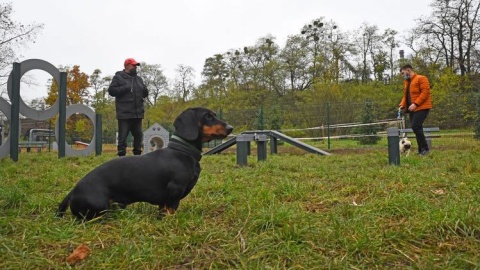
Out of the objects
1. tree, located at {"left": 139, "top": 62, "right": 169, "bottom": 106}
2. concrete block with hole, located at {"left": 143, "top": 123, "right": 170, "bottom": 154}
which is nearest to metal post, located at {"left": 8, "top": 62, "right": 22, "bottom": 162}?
concrete block with hole, located at {"left": 143, "top": 123, "right": 170, "bottom": 154}

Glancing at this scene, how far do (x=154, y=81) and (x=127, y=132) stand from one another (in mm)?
35778

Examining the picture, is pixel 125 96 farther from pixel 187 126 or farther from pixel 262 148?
pixel 187 126

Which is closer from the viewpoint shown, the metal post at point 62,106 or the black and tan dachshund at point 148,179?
the black and tan dachshund at point 148,179

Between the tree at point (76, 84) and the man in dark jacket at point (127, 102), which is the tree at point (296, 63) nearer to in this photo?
the tree at point (76, 84)

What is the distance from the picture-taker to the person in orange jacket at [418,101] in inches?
293

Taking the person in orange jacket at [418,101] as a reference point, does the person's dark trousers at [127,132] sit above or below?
below

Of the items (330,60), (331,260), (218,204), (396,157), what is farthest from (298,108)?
(331,260)

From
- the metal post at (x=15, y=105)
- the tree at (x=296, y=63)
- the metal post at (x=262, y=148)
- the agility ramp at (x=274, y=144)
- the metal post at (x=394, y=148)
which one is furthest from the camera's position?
the tree at (x=296, y=63)

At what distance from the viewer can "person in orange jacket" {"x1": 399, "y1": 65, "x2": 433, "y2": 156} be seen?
7453 millimetres

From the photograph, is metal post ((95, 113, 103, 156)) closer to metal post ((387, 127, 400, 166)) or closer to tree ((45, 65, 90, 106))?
metal post ((387, 127, 400, 166))

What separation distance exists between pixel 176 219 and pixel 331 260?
3.86ft

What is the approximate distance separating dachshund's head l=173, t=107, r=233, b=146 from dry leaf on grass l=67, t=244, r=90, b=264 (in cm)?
116

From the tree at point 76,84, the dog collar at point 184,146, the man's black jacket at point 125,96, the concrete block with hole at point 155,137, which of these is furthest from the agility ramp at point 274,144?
the tree at point 76,84

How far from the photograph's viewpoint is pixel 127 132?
6973 millimetres
